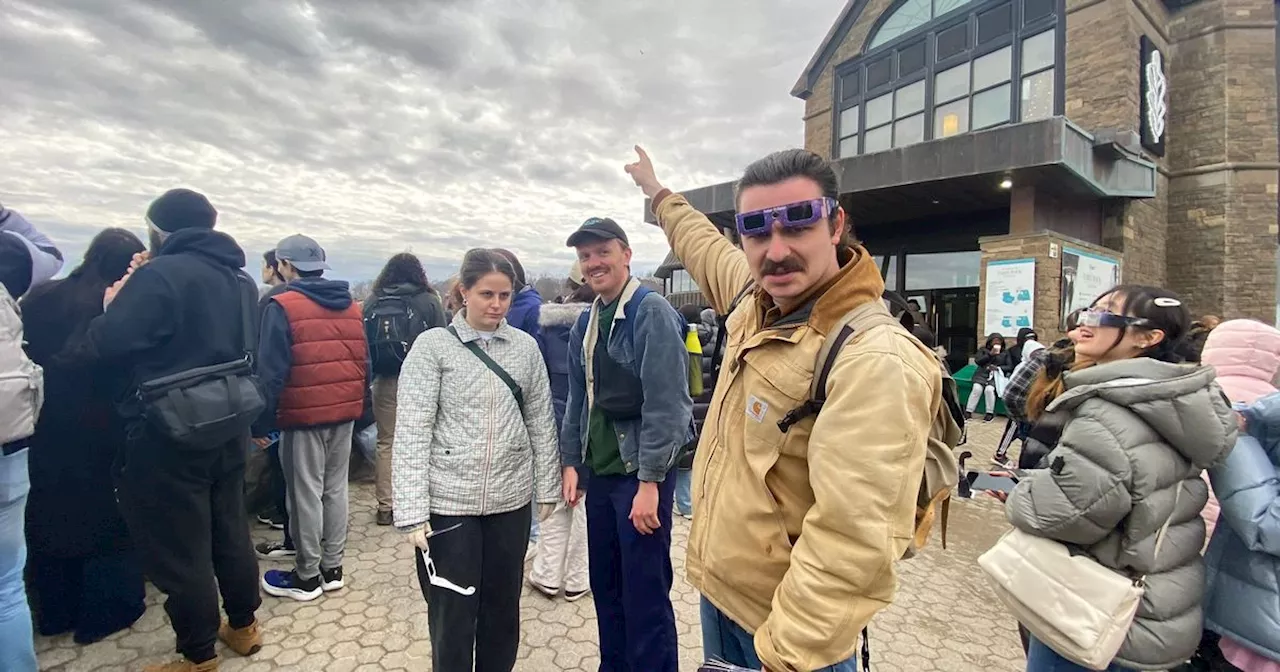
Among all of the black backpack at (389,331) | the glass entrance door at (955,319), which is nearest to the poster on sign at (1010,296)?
the glass entrance door at (955,319)

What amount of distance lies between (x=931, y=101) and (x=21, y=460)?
672 inches

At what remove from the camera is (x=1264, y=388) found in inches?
85.5

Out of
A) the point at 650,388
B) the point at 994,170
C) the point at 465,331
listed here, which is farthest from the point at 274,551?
the point at 994,170

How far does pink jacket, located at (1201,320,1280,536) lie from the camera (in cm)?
217

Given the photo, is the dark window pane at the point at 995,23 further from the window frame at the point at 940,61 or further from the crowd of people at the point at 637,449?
the crowd of people at the point at 637,449

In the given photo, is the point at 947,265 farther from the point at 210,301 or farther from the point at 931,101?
the point at 210,301

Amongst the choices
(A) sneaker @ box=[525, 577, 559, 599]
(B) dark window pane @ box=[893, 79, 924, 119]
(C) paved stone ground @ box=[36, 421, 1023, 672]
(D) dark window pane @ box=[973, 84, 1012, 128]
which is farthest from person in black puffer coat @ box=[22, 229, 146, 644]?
(B) dark window pane @ box=[893, 79, 924, 119]

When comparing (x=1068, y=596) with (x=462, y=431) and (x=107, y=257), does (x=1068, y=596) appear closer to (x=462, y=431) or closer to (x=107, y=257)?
(x=462, y=431)

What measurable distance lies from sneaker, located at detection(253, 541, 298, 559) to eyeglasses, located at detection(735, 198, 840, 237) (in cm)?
420

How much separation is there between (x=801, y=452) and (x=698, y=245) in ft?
4.18

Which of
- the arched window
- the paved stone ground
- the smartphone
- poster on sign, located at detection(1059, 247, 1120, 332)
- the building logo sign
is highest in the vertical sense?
the arched window

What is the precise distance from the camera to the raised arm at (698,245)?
88.9 inches

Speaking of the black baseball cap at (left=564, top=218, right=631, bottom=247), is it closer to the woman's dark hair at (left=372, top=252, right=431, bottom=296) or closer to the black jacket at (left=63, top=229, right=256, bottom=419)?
the black jacket at (left=63, top=229, right=256, bottom=419)

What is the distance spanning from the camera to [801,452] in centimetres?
135
